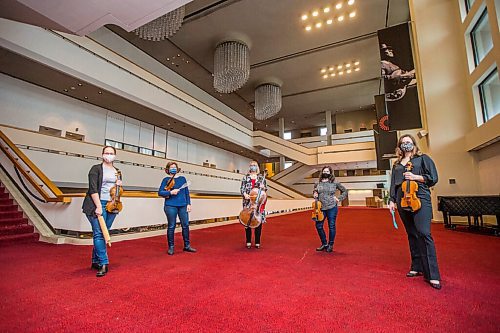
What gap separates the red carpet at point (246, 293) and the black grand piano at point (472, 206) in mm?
2426

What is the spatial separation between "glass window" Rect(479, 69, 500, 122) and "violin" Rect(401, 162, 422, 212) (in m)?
6.99

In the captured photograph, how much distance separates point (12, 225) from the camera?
15.5ft

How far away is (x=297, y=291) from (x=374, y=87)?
17394 mm

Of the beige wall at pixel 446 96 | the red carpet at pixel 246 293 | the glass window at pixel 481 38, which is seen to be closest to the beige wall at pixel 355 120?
the beige wall at pixel 446 96

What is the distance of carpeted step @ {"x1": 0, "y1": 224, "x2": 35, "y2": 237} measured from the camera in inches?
174

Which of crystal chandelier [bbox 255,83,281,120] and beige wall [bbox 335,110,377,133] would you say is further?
beige wall [bbox 335,110,377,133]

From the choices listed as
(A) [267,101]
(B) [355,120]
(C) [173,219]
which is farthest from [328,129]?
(C) [173,219]

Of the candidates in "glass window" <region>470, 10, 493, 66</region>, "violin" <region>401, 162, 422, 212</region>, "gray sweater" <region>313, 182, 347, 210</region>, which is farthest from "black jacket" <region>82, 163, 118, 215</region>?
"glass window" <region>470, 10, 493, 66</region>

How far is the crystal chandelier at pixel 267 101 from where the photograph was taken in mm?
14195

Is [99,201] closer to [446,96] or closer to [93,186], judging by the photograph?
[93,186]

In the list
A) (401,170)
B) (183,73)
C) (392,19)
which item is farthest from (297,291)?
(183,73)

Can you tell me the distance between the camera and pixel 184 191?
13.0ft

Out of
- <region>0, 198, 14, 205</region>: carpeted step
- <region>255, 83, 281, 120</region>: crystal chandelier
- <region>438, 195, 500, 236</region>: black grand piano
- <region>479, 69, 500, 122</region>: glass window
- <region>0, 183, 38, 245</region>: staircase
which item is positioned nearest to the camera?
<region>0, 183, 38, 245</region>: staircase

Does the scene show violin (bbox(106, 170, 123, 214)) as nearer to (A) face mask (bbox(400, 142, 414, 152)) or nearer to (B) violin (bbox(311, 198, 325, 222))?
(B) violin (bbox(311, 198, 325, 222))
